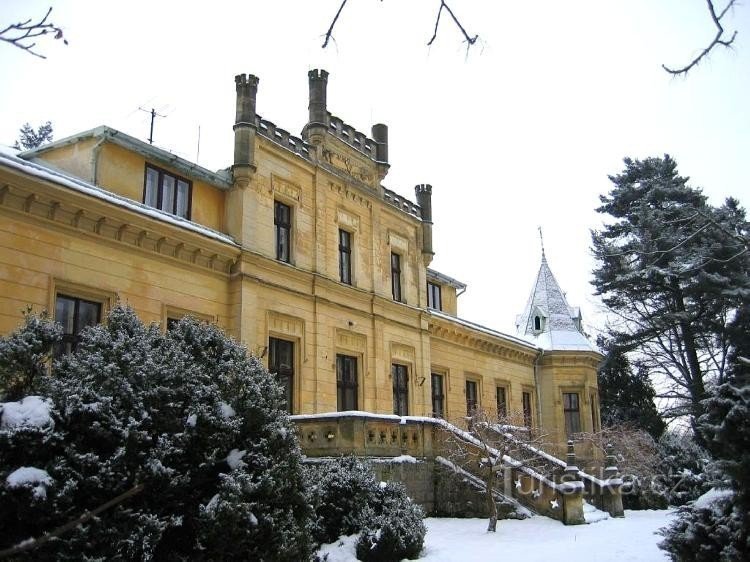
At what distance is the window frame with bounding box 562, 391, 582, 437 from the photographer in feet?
111

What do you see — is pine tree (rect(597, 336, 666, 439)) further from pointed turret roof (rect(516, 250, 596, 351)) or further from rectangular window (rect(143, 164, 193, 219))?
rectangular window (rect(143, 164, 193, 219))

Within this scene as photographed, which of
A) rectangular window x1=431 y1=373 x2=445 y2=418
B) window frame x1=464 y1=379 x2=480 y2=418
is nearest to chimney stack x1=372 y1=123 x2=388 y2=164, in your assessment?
rectangular window x1=431 y1=373 x2=445 y2=418

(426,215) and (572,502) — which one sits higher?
(426,215)

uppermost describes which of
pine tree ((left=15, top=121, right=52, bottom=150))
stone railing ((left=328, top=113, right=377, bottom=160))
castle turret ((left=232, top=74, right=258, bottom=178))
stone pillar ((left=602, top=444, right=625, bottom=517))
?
pine tree ((left=15, top=121, right=52, bottom=150))

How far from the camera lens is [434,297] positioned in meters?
31.5

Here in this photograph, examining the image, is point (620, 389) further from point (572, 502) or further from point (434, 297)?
point (572, 502)

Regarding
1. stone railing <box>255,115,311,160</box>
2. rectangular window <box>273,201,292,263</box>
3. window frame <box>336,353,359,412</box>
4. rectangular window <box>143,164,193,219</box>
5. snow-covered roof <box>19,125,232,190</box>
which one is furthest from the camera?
window frame <box>336,353,359,412</box>

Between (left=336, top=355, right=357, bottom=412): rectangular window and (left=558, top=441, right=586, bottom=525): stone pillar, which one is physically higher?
(left=336, top=355, right=357, bottom=412): rectangular window

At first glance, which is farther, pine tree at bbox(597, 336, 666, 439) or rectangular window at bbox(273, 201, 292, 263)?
pine tree at bbox(597, 336, 666, 439)

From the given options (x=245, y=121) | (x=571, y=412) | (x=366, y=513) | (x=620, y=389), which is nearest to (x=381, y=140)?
(x=245, y=121)

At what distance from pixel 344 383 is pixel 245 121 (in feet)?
27.3

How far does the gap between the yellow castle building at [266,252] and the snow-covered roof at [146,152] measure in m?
0.04

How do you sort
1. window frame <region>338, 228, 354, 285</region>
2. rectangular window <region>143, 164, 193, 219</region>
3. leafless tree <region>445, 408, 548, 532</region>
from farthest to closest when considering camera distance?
window frame <region>338, 228, 354, 285</region>
rectangular window <region>143, 164, 193, 219</region>
leafless tree <region>445, 408, 548, 532</region>

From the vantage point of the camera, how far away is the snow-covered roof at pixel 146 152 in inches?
672
